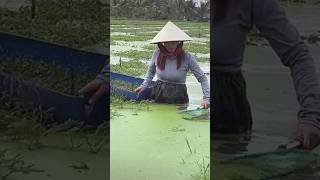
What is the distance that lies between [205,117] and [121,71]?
2.63 ft

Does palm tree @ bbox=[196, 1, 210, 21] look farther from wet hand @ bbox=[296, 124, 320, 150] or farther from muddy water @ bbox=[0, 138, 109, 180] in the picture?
muddy water @ bbox=[0, 138, 109, 180]

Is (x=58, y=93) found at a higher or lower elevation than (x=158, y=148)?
higher

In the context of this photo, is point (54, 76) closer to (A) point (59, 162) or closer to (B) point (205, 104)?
(A) point (59, 162)

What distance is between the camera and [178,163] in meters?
4.25

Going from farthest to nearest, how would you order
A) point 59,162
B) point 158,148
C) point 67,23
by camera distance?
point 158,148 < point 67,23 < point 59,162

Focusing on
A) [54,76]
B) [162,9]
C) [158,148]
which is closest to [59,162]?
[54,76]

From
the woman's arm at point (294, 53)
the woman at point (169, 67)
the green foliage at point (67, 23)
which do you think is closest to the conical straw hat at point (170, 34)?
the woman at point (169, 67)

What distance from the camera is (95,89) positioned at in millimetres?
3990

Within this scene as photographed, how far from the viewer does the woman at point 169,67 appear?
438 centimetres

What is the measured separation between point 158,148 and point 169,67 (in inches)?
27.2

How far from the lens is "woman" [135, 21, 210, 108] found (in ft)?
14.4

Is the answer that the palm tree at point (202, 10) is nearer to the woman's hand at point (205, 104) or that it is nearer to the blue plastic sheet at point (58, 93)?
the woman's hand at point (205, 104)

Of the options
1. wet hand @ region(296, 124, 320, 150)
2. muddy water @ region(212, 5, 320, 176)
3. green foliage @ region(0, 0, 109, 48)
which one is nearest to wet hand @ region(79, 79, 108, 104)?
green foliage @ region(0, 0, 109, 48)

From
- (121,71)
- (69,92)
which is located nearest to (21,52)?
(69,92)
